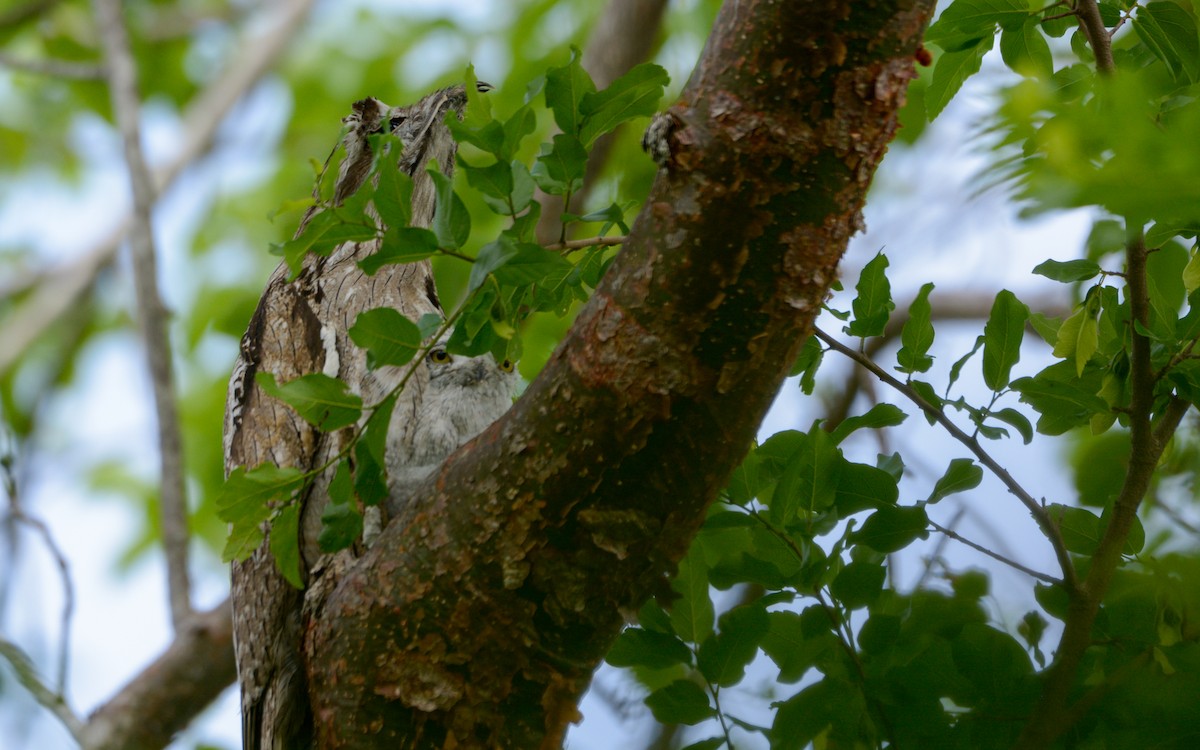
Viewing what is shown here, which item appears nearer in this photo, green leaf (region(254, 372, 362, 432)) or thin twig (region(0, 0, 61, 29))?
green leaf (region(254, 372, 362, 432))

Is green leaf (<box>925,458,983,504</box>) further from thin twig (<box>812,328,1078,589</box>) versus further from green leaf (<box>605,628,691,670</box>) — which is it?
green leaf (<box>605,628,691,670</box>)

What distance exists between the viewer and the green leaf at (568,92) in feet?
4.91

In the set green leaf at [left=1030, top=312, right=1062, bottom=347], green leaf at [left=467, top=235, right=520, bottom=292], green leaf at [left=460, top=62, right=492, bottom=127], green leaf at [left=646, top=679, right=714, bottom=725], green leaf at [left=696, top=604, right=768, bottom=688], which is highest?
green leaf at [left=460, top=62, right=492, bottom=127]

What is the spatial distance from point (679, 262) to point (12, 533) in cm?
413

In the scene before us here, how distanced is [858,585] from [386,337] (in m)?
0.79

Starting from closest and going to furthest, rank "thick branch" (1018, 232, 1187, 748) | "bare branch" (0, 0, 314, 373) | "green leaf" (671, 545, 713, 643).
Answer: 1. "thick branch" (1018, 232, 1187, 748)
2. "green leaf" (671, 545, 713, 643)
3. "bare branch" (0, 0, 314, 373)

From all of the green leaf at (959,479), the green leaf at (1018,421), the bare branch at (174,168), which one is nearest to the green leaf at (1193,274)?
the green leaf at (1018,421)

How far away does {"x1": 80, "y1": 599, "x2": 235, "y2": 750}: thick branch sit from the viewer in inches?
147

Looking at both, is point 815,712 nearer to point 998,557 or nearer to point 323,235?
point 998,557

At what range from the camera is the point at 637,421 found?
1.43m

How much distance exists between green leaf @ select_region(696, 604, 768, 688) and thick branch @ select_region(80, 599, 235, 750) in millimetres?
2617

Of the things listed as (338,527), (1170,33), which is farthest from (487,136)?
(1170,33)

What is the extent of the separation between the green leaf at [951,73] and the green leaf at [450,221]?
811mm

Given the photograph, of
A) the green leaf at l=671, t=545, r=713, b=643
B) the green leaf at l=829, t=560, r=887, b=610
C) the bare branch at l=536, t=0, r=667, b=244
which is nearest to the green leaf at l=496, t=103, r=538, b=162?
the green leaf at l=671, t=545, r=713, b=643
